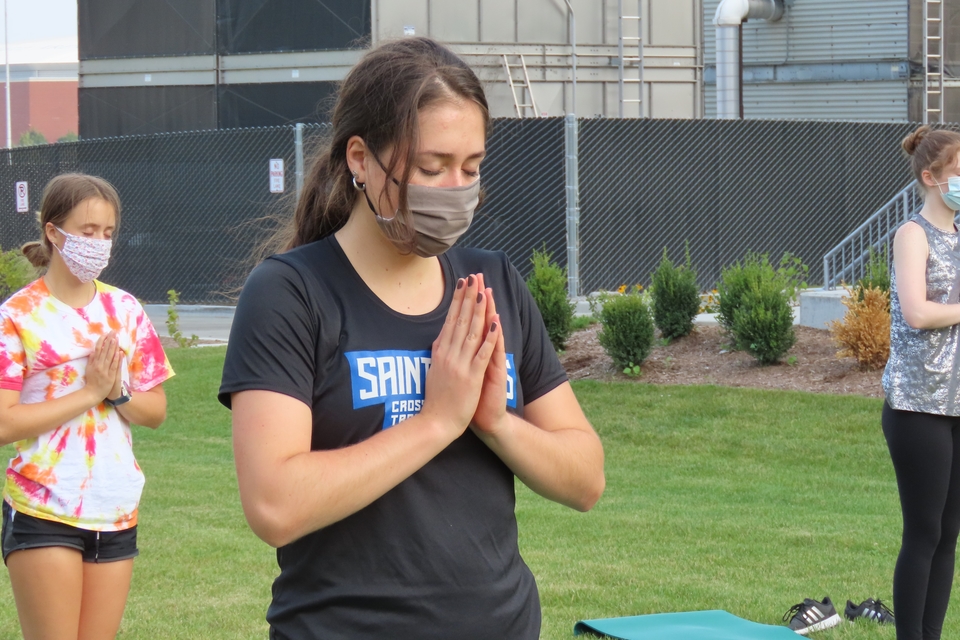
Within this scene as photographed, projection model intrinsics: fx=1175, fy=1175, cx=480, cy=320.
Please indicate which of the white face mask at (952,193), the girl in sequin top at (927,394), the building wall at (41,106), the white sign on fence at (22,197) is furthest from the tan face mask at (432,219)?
the building wall at (41,106)

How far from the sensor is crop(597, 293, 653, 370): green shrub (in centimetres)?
1101

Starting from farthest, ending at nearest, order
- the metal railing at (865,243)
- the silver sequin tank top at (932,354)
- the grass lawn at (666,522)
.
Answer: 1. the metal railing at (865,243)
2. the grass lawn at (666,522)
3. the silver sequin tank top at (932,354)

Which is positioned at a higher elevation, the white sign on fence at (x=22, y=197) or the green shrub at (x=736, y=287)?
the white sign on fence at (x=22, y=197)

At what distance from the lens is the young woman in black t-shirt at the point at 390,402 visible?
6.12ft

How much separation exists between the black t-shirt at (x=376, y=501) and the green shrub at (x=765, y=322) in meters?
8.99

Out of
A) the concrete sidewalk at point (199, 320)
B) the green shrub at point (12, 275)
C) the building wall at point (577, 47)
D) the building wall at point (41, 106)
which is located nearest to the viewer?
the green shrub at point (12, 275)

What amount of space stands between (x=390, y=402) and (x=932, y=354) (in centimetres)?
316

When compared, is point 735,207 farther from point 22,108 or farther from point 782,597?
point 22,108

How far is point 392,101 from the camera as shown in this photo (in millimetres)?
1935

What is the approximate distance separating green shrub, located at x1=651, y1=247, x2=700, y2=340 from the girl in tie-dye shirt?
837 centimetres

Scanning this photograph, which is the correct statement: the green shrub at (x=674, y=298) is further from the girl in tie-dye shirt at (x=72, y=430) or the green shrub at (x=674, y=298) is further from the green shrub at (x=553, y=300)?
the girl in tie-dye shirt at (x=72, y=430)

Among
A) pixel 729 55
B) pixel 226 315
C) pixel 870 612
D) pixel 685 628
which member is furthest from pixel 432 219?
pixel 729 55

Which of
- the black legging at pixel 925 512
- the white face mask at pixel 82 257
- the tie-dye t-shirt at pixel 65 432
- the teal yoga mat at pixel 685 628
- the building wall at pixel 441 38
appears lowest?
the teal yoga mat at pixel 685 628

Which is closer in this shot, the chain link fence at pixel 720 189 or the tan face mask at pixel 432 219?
the tan face mask at pixel 432 219
